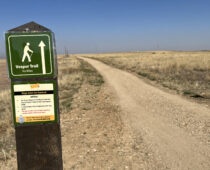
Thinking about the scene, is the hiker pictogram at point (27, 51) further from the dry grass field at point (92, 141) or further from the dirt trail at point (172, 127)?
the dirt trail at point (172, 127)

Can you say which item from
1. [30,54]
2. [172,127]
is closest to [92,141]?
[172,127]

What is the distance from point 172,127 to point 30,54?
4344 millimetres

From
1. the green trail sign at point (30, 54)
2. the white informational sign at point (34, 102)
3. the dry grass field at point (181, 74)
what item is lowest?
the dry grass field at point (181, 74)

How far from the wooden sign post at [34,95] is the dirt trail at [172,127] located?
7.63 feet

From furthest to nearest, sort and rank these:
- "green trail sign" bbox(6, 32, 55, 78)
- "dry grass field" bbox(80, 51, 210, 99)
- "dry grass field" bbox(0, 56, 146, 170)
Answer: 1. "dry grass field" bbox(80, 51, 210, 99)
2. "dry grass field" bbox(0, 56, 146, 170)
3. "green trail sign" bbox(6, 32, 55, 78)

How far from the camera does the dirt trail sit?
3.51 metres

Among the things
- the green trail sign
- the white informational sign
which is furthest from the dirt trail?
the green trail sign

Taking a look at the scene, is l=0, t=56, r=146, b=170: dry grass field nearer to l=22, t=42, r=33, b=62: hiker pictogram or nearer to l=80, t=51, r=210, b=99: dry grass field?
l=22, t=42, r=33, b=62: hiker pictogram

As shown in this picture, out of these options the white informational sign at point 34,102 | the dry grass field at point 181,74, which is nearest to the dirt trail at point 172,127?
the dry grass field at point 181,74

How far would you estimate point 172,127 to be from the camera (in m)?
4.97

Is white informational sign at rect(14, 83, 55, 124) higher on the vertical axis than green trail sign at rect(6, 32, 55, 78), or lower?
lower

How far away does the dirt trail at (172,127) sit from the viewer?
351cm

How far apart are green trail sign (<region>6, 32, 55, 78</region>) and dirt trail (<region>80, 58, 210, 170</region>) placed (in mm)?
2797

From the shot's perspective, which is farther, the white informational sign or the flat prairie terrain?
the flat prairie terrain
